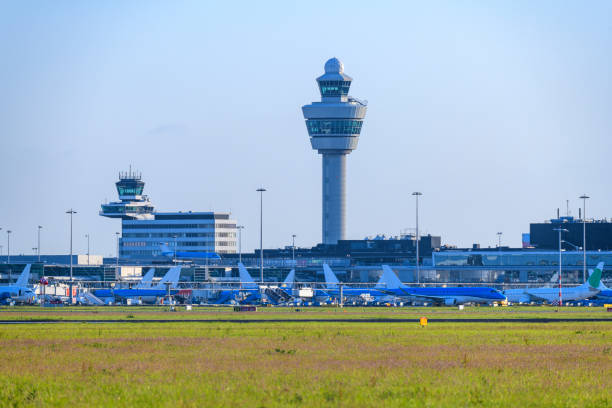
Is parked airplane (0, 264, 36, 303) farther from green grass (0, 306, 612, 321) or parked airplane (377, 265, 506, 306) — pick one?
parked airplane (377, 265, 506, 306)

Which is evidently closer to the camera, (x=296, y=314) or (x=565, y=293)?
(x=296, y=314)

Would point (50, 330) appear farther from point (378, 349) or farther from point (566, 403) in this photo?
point (566, 403)

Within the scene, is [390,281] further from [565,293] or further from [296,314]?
[296,314]

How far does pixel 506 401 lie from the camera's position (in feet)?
117

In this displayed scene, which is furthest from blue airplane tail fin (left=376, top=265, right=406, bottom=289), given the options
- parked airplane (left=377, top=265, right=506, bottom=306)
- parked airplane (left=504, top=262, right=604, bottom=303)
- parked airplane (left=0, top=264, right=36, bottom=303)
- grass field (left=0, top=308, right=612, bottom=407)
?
grass field (left=0, top=308, right=612, bottom=407)

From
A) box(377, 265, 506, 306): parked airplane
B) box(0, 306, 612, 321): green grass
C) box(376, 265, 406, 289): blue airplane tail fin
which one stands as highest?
box(376, 265, 406, 289): blue airplane tail fin

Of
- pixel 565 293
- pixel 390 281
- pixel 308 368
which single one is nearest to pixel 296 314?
pixel 390 281

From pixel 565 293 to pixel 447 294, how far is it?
22.3 m

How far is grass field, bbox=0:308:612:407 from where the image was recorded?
36.3 meters

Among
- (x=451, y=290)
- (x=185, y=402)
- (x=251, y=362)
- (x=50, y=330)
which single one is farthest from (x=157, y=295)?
(x=185, y=402)

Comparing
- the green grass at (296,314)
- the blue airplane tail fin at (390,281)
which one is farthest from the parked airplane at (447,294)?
the green grass at (296,314)

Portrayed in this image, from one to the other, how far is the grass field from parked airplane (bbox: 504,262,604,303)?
108 m

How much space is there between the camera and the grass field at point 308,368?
3628 cm

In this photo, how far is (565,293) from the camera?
180 m
